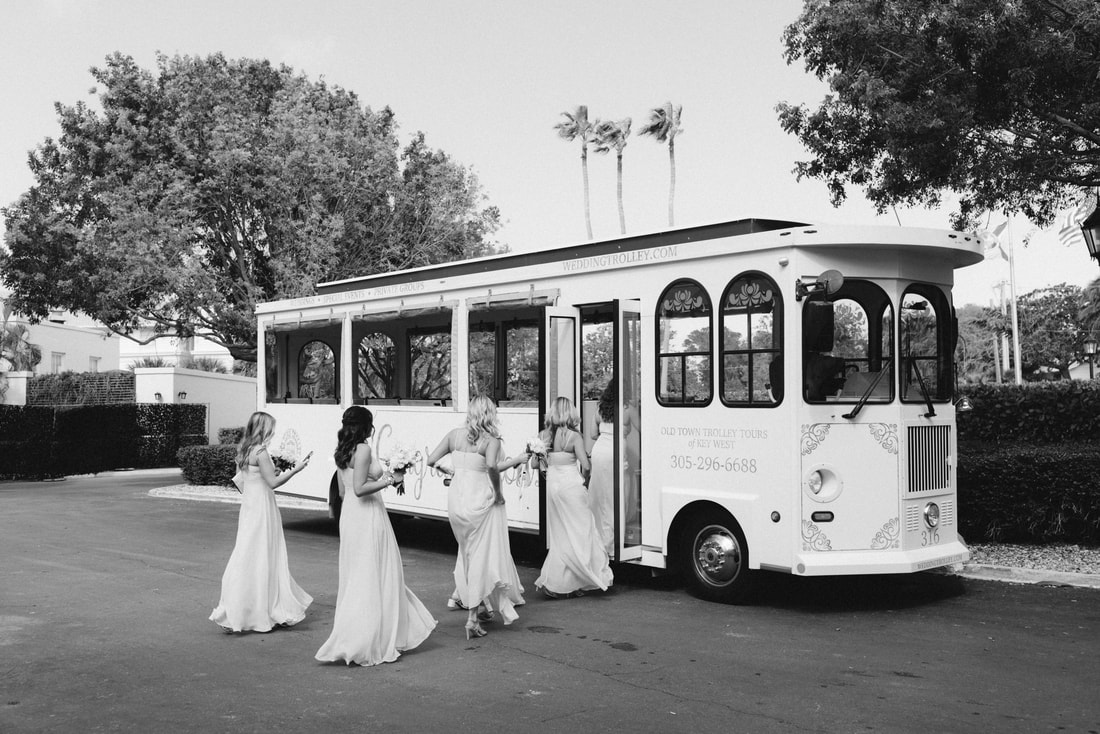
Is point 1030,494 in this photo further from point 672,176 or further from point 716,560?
point 672,176

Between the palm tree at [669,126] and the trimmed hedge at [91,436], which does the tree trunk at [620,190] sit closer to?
the palm tree at [669,126]

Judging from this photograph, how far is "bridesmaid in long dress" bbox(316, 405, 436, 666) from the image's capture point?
22.1ft

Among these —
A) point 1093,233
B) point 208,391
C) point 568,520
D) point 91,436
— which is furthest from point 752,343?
point 208,391

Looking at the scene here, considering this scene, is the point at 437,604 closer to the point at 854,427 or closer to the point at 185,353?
the point at 854,427

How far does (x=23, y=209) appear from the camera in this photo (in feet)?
75.0

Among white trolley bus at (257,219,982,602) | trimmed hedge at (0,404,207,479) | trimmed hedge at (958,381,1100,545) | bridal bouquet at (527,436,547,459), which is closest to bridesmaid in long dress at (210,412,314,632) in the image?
white trolley bus at (257,219,982,602)

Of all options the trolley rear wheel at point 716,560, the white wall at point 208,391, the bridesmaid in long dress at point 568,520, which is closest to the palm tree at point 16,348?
the white wall at point 208,391

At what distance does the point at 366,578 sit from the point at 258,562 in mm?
1474

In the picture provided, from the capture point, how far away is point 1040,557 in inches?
411

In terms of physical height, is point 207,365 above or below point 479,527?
above

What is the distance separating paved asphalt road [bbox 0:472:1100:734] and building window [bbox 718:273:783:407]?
179 centimetres

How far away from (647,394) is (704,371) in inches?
26.8

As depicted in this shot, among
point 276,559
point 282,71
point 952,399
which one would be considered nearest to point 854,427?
point 952,399

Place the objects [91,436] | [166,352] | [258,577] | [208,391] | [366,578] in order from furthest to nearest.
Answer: [166,352], [208,391], [91,436], [258,577], [366,578]
